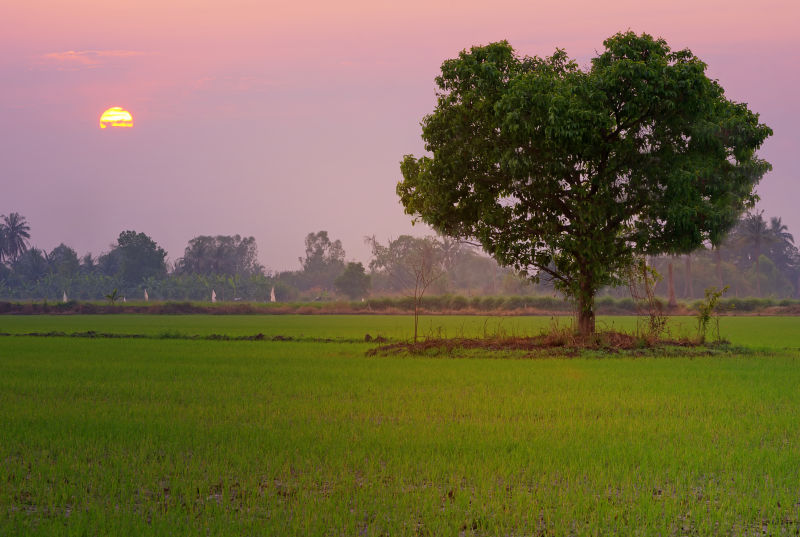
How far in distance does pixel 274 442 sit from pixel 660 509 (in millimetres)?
4580

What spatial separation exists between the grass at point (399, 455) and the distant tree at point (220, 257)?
120196mm

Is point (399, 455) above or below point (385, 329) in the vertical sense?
above

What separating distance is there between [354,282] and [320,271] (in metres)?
39.6

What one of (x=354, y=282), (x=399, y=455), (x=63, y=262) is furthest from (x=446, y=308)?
(x=63, y=262)

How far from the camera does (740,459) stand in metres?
8.56

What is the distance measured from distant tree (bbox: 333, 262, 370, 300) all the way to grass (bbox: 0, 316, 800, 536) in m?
89.0

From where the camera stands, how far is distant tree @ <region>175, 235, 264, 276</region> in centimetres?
13600

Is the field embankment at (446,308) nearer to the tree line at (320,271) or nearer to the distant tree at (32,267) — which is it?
the tree line at (320,271)

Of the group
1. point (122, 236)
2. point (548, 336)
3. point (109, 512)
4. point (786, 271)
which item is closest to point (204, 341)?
point (548, 336)

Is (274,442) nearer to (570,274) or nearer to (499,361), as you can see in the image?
(499,361)

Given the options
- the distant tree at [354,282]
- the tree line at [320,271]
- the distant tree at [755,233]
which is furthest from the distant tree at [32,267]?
the distant tree at [755,233]

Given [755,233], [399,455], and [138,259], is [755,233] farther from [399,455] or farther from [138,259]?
[399,455]

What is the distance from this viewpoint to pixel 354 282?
349ft

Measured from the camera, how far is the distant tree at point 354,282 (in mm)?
106250
